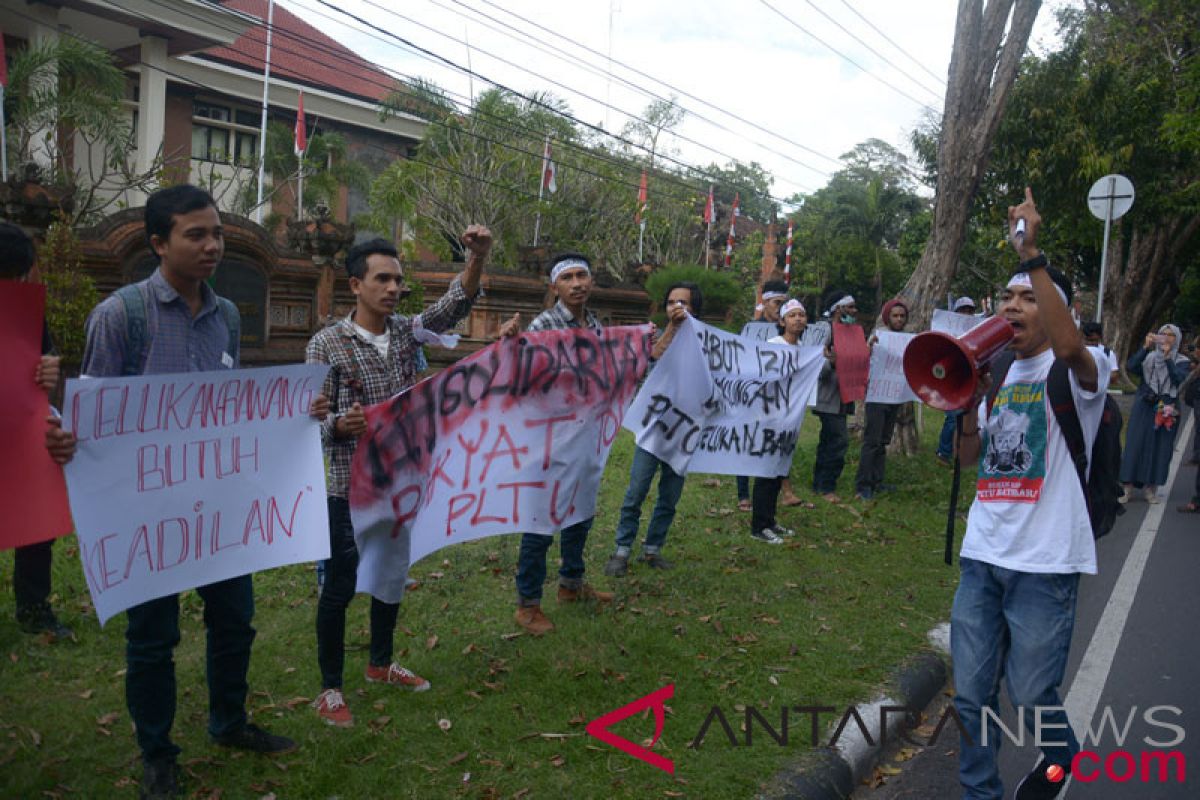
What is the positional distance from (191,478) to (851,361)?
273 inches

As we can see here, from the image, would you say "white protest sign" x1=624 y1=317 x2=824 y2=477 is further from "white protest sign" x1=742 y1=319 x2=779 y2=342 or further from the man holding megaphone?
the man holding megaphone

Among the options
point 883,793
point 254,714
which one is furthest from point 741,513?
point 254,714

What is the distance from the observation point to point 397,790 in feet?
11.7

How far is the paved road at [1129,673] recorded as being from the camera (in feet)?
13.2

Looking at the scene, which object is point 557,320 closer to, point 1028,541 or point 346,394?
point 346,394

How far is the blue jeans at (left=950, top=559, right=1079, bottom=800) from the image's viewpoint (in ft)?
10.7

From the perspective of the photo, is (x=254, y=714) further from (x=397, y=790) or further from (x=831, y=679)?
(x=831, y=679)

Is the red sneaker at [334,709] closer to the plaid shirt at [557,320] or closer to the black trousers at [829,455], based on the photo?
the plaid shirt at [557,320]

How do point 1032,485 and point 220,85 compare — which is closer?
point 1032,485

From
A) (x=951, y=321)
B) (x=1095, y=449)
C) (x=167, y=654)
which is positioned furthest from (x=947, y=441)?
(x=167, y=654)

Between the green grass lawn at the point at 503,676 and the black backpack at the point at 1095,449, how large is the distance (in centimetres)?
160

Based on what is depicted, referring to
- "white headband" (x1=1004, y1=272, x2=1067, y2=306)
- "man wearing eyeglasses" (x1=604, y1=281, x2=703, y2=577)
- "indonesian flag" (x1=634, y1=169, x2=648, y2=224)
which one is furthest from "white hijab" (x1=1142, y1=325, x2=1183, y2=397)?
"indonesian flag" (x1=634, y1=169, x2=648, y2=224)

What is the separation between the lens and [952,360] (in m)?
3.66

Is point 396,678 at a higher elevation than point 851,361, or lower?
lower
